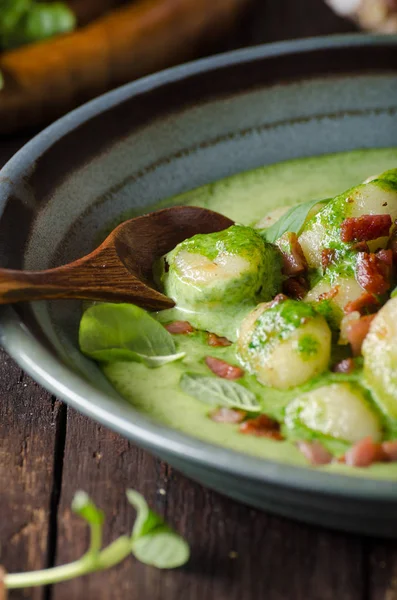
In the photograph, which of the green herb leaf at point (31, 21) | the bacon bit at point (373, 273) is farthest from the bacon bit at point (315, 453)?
the green herb leaf at point (31, 21)

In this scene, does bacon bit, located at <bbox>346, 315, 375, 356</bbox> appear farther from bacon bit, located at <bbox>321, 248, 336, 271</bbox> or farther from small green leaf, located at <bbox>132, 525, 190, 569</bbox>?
small green leaf, located at <bbox>132, 525, 190, 569</bbox>

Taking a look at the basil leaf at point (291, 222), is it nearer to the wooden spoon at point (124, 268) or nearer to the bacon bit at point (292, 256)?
the bacon bit at point (292, 256)

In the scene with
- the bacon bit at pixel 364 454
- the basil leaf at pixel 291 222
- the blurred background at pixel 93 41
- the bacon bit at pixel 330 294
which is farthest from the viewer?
the blurred background at pixel 93 41

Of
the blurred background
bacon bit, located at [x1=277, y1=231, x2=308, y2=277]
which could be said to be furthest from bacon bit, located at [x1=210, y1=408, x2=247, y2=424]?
the blurred background

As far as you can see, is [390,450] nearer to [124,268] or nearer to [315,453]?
[315,453]

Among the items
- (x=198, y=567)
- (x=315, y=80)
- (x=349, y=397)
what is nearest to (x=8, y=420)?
(x=198, y=567)

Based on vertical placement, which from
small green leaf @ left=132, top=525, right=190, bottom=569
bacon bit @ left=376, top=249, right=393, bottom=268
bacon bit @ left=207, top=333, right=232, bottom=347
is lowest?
small green leaf @ left=132, top=525, right=190, bottom=569
